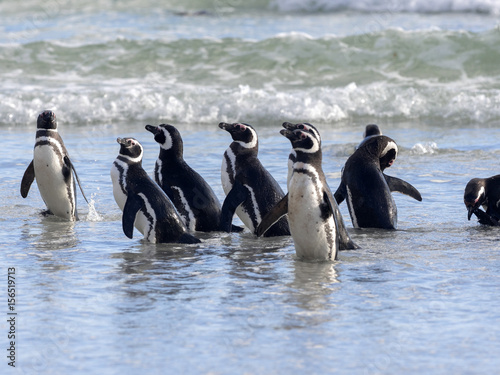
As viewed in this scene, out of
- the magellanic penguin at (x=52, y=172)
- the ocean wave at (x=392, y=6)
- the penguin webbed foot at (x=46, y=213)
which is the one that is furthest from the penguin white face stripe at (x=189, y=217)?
the ocean wave at (x=392, y=6)

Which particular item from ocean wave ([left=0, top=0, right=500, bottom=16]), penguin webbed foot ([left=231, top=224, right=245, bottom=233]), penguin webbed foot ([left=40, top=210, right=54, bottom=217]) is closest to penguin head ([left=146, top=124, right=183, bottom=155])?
penguin webbed foot ([left=231, top=224, right=245, bottom=233])

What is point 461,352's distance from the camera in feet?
12.5

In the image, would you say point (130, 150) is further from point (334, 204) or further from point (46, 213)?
point (334, 204)

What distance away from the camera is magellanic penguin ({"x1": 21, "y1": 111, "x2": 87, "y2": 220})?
23.6 feet

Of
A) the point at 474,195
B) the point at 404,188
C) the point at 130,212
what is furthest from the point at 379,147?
the point at 130,212

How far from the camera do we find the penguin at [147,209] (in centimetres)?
Answer: 602

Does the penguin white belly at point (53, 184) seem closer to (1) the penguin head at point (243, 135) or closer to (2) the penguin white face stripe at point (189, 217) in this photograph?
(2) the penguin white face stripe at point (189, 217)

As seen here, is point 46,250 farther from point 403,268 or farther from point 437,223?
point 437,223

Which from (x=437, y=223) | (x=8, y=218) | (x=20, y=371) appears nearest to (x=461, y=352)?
(x=20, y=371)

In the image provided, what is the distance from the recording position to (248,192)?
6484mm

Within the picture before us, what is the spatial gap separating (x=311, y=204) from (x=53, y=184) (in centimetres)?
268

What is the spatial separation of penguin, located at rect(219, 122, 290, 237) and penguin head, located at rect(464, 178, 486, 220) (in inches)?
54.2

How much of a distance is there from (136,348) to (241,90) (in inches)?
422

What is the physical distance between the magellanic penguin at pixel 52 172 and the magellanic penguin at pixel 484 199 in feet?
10.3
